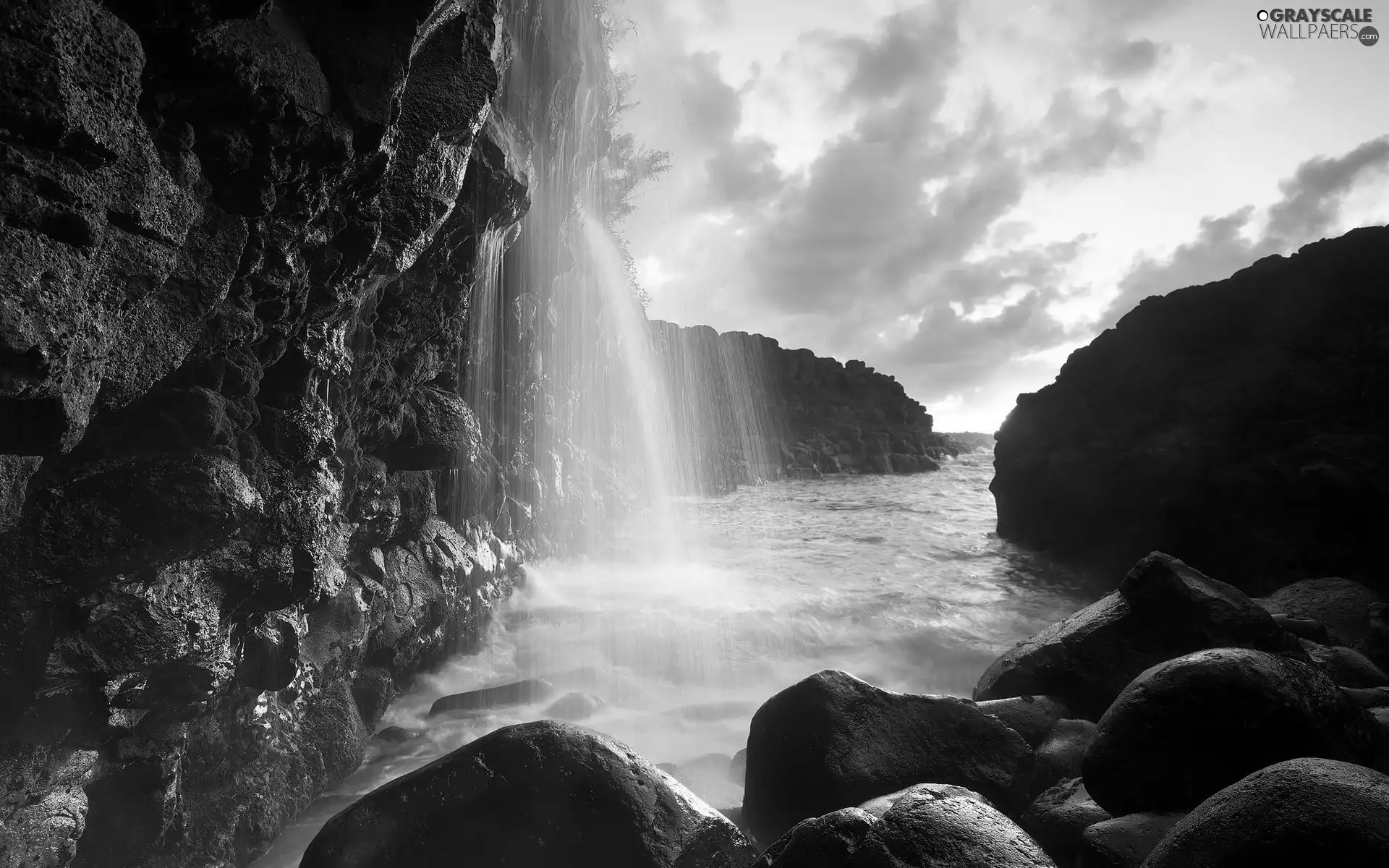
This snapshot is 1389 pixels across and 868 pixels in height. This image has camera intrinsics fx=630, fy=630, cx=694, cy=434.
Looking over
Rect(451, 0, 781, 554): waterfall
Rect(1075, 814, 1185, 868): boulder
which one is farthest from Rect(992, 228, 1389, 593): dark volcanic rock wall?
Rect(451, 0, 781, 554): waterfall

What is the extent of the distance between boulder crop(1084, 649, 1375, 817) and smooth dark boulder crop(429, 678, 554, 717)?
5.34 metres

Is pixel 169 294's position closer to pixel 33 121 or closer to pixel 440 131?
pixel 33 121

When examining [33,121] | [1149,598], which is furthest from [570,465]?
[33,121]

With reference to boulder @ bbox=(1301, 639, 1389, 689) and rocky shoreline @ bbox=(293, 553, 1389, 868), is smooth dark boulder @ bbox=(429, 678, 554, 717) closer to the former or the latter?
rocky shoreline @ bbox=(293, 553, 1389, 868)

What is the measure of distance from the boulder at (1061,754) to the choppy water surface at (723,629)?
8.90 ft

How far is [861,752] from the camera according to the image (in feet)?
14.0

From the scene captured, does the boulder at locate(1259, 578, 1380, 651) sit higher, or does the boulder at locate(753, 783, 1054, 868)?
the boulder at locate(753, 783, 1054, 868)

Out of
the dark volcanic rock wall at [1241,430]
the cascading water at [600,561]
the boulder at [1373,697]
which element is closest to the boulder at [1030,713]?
the boulder at [1373,697]

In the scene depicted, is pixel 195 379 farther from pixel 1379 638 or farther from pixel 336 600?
pixel 1379 638

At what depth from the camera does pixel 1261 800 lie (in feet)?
8.19

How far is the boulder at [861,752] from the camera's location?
13.6ft

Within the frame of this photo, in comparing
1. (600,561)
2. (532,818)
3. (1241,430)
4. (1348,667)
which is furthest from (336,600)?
(1241,430)

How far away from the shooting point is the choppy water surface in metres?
6.45

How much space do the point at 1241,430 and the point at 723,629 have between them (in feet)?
29.2
